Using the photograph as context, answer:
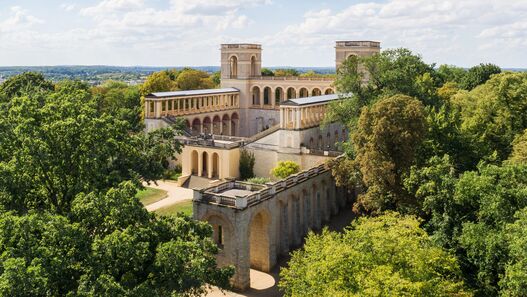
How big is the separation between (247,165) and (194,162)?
20.7 ft

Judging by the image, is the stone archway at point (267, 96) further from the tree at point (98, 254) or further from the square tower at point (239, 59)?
the tree at point (98, 254)

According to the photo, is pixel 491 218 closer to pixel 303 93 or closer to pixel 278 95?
pixel 303 93

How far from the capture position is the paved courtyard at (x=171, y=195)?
152 ft

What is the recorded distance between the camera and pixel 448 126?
35.1 m

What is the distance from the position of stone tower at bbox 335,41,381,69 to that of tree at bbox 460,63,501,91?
20.2 meters

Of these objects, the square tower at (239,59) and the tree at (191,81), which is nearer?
the square tower at (239,59)

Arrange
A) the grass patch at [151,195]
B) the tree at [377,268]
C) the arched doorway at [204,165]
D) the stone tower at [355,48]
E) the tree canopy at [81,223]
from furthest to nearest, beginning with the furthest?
1. the stone tower at [355,48]
2. the arched doorway at [204,165]
3. the grass patch at [151,195]
4. the tree at [377,268]
5. the tree canopy at [81,223]

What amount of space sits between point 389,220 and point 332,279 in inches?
234

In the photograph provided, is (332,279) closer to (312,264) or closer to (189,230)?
(312,264)

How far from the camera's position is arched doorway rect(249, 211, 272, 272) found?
113ft

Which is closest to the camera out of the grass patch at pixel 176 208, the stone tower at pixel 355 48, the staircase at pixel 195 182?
the grass patch at pixel 176 208

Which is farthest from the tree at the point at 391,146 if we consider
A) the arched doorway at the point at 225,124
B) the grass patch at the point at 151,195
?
the arched doorway at the point at 225,124

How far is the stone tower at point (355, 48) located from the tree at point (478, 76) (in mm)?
20206

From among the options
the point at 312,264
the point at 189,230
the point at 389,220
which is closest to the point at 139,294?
the point at 189,230
